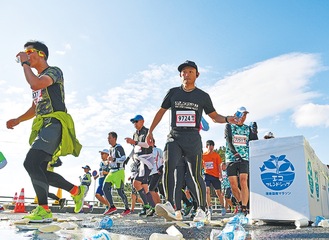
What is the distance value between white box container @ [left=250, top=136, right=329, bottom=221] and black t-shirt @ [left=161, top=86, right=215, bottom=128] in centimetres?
82

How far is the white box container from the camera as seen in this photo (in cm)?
409

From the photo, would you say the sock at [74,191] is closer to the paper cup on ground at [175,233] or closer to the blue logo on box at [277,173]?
the paper cup on ground at [175,233]

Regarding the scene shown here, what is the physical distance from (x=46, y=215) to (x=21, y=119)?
140 centimetres

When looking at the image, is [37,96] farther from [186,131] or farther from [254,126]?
[254,126]

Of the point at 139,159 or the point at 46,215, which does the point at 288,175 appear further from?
the point at 139,159

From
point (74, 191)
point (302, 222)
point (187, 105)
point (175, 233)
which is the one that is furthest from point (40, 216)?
point (302, 222)

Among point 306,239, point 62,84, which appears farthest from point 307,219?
point 62,84

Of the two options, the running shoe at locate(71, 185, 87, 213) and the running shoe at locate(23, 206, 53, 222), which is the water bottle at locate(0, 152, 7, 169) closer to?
the running shoe at locate(23, 206, 53, 222)

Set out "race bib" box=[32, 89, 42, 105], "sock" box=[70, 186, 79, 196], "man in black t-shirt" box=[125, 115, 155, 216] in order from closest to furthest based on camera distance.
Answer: "race bib" box=[32, 89, 42, 105] < "sock" box=[70, 186, 79, 196] < "man in black t-shirt" box=[125, 115, 155, 216]

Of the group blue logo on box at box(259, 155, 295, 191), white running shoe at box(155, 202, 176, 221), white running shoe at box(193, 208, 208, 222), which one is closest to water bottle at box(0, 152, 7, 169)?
white running shoe at box(155, 202, 176, 221)

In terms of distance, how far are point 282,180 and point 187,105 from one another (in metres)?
1.52

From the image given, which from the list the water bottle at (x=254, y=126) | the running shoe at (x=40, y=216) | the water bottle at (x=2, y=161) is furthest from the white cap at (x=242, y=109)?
the water bottle at (x=2, y=161)

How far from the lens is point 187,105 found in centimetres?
450

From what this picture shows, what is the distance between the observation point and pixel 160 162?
812cm
